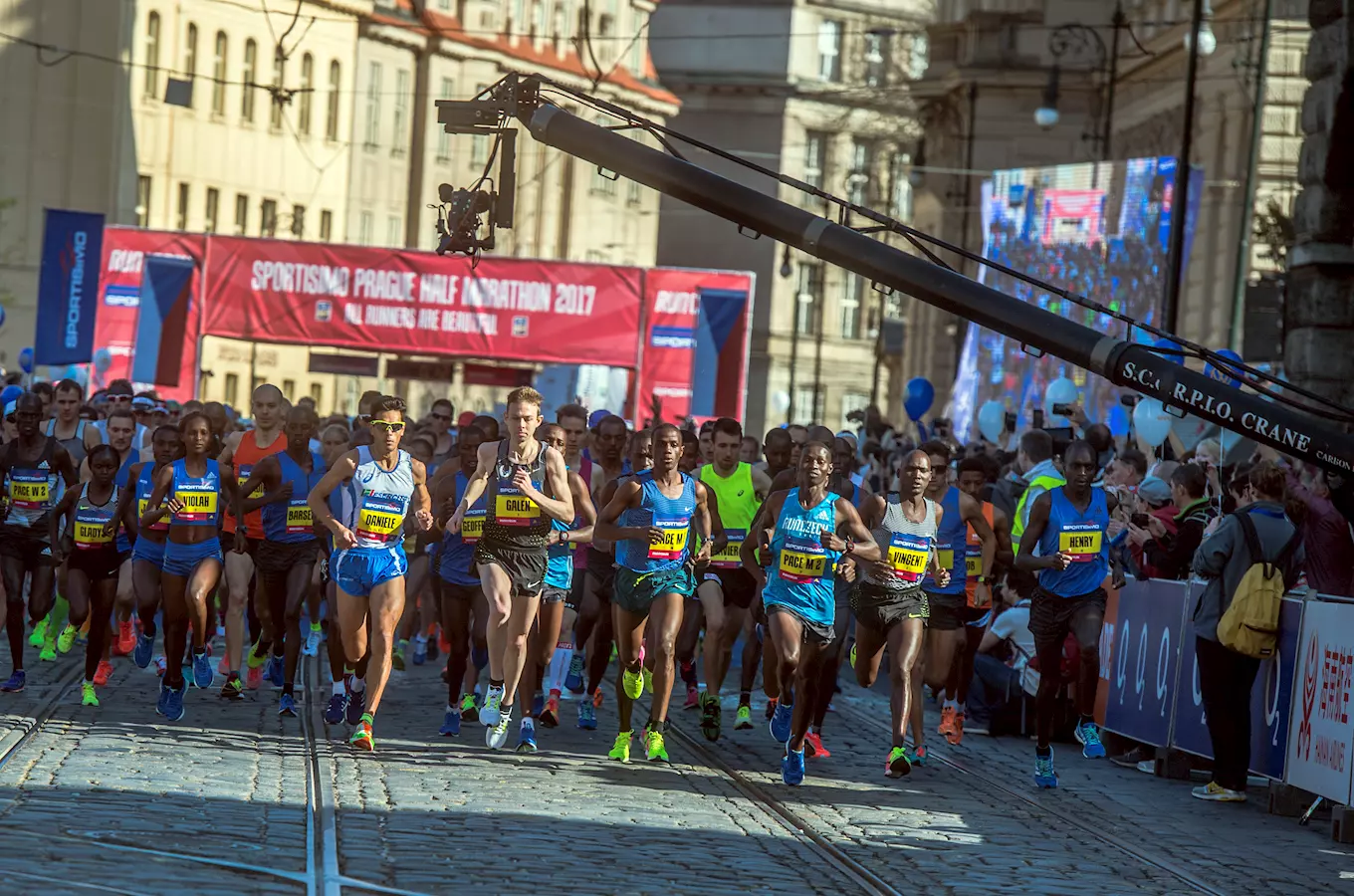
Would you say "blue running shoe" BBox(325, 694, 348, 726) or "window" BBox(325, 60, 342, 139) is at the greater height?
"window" BBox(325, 60, 342, 139)

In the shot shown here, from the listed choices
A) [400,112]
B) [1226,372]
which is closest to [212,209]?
[400,112]

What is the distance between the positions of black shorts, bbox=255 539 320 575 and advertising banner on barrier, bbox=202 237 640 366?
18213 millimetres

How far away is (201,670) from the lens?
15.1 meters

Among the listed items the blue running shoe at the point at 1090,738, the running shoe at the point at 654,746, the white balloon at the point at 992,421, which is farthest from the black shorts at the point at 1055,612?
the white balloon at the point at 992,421

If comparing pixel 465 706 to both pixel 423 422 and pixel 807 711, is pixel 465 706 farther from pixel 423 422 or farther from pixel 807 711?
pixel 423 422

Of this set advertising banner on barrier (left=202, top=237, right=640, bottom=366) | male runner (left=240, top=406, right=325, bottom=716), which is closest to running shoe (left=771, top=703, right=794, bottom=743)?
male runner (left=240, top=406, right=325, bottom=716)

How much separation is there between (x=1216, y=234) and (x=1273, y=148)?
13.5 feet

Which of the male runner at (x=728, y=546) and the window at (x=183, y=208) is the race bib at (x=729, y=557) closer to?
the male runner at (x=728, y=546)

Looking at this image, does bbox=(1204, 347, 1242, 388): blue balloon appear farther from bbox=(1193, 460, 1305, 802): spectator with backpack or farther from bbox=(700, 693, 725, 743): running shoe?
bbox=(700, 693, 725, 743): running shoe

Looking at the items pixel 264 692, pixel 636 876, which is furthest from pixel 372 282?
pixel 636 876

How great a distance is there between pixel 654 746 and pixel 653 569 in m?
0.99

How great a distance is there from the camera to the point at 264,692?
15.8m

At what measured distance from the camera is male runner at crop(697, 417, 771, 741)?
15.4 m

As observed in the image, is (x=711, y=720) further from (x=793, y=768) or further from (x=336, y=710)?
(x=336, y=710)
